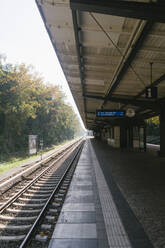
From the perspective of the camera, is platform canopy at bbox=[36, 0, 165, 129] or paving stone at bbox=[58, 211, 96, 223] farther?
paving stone at bbox=[58, 211, 96, 223]

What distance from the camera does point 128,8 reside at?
3.39 metres

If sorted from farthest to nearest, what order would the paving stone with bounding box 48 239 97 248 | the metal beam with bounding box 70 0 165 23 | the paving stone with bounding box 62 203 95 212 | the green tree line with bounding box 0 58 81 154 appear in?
1. the green tree line with bounding box 0 58 81 154
2. the paving stone with bounding box 62 203 95 212
3. the paving stone with bounding box 48 239 97 248
4. the metal beam with bounding box 70 0 165 23

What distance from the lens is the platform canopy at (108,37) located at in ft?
11.2

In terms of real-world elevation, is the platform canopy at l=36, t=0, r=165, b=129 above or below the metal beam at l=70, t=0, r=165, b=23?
above

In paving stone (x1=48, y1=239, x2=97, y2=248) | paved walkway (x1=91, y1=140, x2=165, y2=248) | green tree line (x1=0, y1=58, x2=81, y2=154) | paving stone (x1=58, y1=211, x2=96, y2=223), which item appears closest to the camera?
paving stone (x1=48, y1=239, x2=97, y2=248)

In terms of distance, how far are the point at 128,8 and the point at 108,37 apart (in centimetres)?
167

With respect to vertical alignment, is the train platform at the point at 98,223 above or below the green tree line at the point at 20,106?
below

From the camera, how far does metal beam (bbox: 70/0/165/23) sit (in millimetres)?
3355

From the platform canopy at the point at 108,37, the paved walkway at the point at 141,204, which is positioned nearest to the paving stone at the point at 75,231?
the paved walkway at the point at 141,204

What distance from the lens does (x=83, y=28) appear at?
15.6ft

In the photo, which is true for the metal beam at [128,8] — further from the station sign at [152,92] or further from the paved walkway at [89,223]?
the station sign at [152,92]

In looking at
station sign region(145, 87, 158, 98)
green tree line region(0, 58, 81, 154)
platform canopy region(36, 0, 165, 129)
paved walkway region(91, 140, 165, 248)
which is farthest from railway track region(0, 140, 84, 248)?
green tree line region(0, 58, 81, 154)

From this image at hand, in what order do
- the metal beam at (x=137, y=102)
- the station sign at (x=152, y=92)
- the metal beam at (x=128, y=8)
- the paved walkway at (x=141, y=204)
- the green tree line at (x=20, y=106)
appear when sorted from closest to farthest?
1. the metal beam at (x=128, y=8)
2. the paved walkway at (x=141, y=204)
3. the station sign at (x=152, y=92)
4. the metal beam at (x=137, y=102)
5. the green tree line at (x=20, y=106)

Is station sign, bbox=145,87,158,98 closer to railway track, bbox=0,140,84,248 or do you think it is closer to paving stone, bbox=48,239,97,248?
railway track, bbox=0,140,84,248
